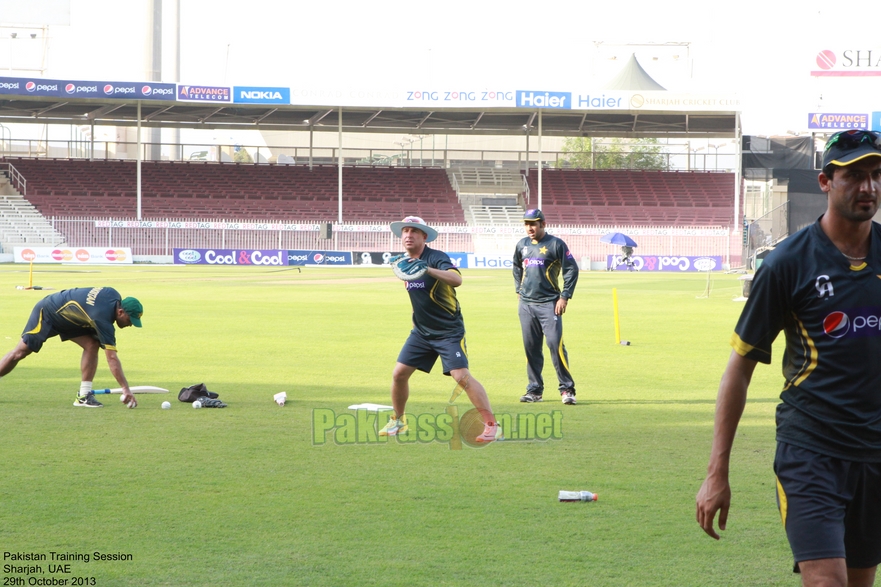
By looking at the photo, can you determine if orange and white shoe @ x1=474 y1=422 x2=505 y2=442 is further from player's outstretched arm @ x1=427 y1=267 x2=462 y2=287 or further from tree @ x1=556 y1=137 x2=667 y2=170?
tree @ x1=556 y1=137 x2=667 y2=170

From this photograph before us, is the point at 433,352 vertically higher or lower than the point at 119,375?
Result: higher

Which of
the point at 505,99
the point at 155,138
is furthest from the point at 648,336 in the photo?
the point at 155,138


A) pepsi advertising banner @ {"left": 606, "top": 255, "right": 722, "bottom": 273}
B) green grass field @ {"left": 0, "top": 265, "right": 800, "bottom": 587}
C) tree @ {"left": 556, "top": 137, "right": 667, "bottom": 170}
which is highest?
tree @ {"left": 556, "top": 137, "right": 667, "bottom": 170}

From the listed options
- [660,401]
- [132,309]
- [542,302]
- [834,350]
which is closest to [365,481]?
[132,309]

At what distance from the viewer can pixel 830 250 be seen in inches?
129

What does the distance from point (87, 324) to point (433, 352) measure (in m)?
3.80

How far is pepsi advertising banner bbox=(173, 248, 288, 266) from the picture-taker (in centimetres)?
5184

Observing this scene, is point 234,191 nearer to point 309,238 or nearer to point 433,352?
point 309,238

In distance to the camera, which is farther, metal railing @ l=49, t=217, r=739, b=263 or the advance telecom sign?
the advance telecom sign

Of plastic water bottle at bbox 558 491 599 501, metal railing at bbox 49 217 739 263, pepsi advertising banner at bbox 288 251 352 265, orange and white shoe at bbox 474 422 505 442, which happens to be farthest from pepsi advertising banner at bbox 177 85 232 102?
plastic water bottle at bbox 558 491 599 501

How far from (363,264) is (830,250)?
48.8 meters

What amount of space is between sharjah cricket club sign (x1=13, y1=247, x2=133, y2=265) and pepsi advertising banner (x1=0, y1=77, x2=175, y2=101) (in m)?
8.93

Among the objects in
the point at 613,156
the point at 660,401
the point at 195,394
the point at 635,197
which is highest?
the point at 613,156

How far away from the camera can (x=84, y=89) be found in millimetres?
52812
